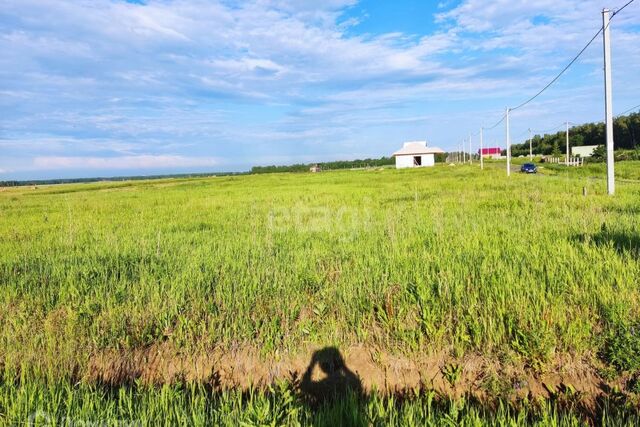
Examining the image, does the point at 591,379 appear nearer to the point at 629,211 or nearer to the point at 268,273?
the point at 268,273

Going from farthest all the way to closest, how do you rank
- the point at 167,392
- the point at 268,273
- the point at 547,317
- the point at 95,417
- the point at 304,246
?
the point at 304,246 < the point at 268,273 < the point at 547,317 < the point at 167,392 < the point at 95,417

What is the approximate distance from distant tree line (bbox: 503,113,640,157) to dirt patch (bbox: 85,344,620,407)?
65959 millimetres

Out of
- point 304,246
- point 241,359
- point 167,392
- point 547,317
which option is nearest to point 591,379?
point 547,317

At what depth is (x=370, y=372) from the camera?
143 inches

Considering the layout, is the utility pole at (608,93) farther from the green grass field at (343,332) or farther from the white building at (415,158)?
the white building at (415,158)

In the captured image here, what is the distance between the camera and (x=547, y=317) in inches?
149

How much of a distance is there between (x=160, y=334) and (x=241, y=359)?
0.91m
